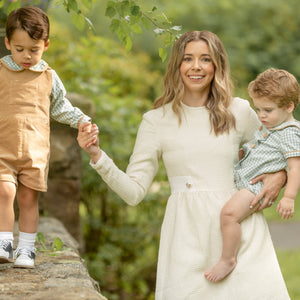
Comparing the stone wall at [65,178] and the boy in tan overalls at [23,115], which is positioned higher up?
the boy in tan overalls at [23,115]

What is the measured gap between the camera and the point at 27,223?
2996 mm

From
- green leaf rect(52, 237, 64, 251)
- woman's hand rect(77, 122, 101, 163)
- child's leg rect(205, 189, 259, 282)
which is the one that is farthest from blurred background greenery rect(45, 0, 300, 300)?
child's leg rect(205, 189, 259, 282)

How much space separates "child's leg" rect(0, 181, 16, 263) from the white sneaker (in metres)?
0.04

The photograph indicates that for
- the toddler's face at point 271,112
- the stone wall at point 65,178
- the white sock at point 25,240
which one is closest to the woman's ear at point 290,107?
the toddler's face at point 271,112

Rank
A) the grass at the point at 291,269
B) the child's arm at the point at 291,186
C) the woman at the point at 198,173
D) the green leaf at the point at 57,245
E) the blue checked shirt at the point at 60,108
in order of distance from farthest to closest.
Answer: the grass at the point at 291,269 < the green leaf at the point at 57,245 < the blue checked shirt at the point at 60,108 < the woman at the point at 198,173 < the child's arm at the point at 291,186

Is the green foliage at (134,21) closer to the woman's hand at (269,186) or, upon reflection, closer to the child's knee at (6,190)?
the woman's hand at (269,186)

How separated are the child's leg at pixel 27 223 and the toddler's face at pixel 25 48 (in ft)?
1.93

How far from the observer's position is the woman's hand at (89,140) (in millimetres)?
2793

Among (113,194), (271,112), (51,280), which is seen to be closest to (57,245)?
(51,280)

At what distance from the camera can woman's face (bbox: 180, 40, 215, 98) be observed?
2.91 metres

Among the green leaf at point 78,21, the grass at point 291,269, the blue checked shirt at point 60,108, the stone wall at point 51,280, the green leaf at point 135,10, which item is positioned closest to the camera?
the stone wall at point 51,280

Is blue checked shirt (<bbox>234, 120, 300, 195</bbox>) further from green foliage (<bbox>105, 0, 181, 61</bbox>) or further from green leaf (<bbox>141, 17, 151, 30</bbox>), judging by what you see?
green leaf (<bbox>141, 17, 151, 30</bbox>)

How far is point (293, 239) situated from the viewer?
362 inches

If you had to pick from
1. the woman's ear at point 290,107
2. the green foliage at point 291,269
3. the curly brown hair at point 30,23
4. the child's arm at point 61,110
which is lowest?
the green foliage at point 291,269
